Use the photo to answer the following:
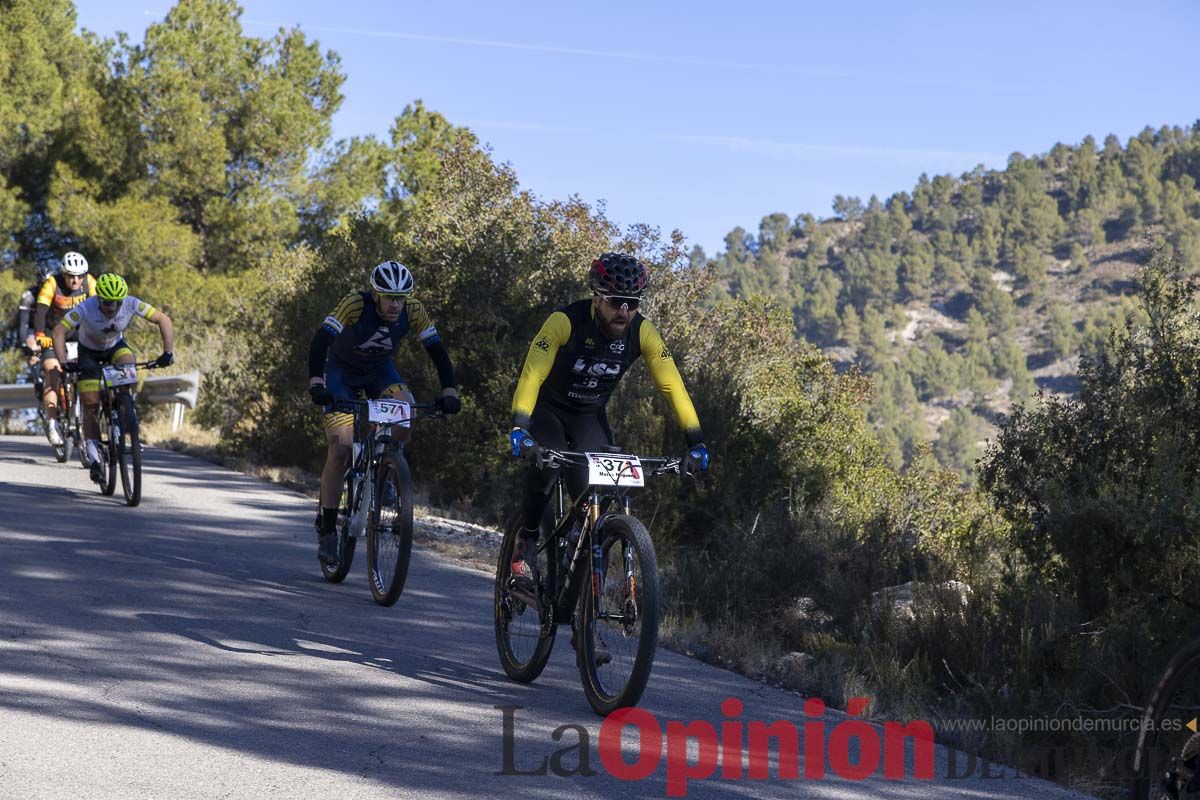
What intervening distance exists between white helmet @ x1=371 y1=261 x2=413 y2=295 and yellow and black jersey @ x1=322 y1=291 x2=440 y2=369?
0.35 meters

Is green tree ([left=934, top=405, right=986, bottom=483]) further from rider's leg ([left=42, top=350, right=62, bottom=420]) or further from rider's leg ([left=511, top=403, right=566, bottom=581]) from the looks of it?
rider's leg ([left=511, top=403, right=566, bottom=581])

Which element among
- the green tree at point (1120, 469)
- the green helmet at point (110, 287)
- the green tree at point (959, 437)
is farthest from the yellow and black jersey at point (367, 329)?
the green tree at point (959, 437)

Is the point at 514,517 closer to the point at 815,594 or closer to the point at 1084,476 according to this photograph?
the point at 815,594

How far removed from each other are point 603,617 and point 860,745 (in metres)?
1.32

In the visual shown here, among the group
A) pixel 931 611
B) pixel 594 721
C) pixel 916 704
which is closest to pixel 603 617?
pixel 594 721

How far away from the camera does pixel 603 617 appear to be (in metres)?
6.41

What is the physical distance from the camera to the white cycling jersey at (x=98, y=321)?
12.6 meters

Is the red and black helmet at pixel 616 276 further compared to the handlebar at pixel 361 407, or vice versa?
the handlebar at pixel 361 407

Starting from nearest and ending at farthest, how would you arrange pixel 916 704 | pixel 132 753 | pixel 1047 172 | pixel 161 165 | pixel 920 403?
pixel 132 753 → pixel 916 704 → pixel 161 165 → pixel 920 403 → pixel 1047 172

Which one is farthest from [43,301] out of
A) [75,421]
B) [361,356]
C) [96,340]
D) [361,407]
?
[361,407]

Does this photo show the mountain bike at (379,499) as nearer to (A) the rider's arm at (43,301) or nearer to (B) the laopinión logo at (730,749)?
(B) the laopinión logo at (730,749)

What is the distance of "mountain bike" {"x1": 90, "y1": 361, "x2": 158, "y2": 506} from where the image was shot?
12281 millimetres

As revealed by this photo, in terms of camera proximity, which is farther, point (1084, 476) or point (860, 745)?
point (1084, 476)

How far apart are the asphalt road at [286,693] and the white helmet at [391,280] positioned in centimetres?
206
